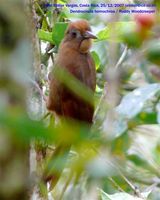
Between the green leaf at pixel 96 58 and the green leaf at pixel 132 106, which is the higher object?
the green leaf at pixel 132 106

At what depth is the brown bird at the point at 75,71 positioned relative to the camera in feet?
7.42

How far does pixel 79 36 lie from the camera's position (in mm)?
2549

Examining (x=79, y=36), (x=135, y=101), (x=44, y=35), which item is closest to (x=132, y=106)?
(x=135, y=101)

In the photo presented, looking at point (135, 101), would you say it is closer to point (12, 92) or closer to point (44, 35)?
point (12, 92)

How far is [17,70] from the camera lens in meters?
0.43

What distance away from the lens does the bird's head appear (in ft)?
7.95

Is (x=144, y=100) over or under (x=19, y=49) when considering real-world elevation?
under

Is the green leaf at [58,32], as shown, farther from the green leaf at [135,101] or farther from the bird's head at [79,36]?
the green leaf at [135,101]

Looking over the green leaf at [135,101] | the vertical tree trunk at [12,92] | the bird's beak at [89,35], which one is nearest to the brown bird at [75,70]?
the bird's beak at [89,35]

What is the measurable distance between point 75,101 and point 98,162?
1785 millimetres

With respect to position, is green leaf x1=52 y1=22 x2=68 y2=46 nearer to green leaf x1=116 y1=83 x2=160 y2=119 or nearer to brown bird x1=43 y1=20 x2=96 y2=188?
brown bird x1=43 y1=20 x2=96 y2=188

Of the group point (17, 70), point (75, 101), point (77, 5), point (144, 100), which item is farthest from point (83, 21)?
point (17, 70)

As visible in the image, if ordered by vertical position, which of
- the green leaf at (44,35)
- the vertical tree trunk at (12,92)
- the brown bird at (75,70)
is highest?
the vertical tree trunk at (12,92)

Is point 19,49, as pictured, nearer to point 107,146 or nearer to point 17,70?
point 17,70
